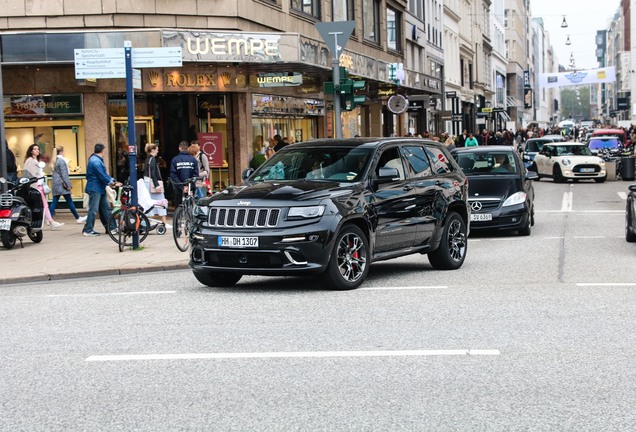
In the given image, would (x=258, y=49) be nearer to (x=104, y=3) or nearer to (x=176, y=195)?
(x=104, y=3)

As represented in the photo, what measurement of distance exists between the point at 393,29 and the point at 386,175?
3725 cm

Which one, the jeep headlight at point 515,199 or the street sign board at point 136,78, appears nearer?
the street sign board at point 136,78

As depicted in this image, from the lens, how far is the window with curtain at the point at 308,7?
104 ft

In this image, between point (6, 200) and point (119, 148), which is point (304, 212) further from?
point (119, 148)

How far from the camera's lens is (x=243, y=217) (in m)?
11.3

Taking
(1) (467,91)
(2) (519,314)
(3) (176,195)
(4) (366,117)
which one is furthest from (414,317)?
(1) (467,91)

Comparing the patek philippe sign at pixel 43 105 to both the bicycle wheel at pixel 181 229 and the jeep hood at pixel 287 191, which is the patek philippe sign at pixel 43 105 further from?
the jeep hood at pixel 287 191

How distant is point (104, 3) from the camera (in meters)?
24.8

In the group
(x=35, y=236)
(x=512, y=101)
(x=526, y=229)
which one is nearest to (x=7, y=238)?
(x=35, y=236)

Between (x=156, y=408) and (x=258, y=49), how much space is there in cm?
1917

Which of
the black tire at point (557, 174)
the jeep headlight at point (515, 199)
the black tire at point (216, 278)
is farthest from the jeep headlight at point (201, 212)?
the black tire at point (557, 174)

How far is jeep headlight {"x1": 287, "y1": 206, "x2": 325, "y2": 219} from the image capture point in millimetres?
11141

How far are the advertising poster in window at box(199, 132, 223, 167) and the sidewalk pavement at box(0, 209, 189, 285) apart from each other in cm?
617

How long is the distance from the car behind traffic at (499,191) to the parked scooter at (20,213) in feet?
25.3
